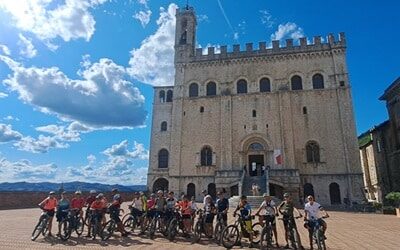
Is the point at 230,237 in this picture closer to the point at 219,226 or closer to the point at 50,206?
the point at 219,226

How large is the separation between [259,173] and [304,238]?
2045 centimetres

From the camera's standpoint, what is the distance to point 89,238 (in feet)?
35.3

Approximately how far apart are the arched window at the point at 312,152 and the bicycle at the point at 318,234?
2277 centimetres

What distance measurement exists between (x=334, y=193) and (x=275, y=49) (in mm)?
16488

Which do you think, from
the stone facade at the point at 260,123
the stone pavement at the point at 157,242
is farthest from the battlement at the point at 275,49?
the stone pavement at the point at 157,242

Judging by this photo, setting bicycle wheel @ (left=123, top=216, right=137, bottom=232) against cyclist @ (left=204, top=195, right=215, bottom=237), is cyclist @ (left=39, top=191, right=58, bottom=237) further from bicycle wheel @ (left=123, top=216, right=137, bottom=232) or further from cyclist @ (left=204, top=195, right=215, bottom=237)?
cyclist @ (left=204, top=195, right=215, bottom=237)

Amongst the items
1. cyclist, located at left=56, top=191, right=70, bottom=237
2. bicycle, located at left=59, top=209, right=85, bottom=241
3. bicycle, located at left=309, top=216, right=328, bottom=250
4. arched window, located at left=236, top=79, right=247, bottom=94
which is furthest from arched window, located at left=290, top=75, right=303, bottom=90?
cyclist, located at left=56, top=191, right=70, bottom=237

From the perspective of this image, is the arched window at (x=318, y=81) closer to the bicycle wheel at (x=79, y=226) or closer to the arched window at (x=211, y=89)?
the arched window at (x=211, y=89)

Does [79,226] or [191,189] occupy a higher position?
[191,189]

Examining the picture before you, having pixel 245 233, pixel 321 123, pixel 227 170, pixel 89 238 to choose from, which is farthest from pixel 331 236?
pixel 321 123

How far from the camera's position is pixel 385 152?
103 ft

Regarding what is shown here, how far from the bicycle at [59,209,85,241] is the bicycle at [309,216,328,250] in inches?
320

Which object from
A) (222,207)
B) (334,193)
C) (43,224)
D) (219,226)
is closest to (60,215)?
(43,224)

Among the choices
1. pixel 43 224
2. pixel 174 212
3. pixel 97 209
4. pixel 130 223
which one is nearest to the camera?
pixel 43 224
